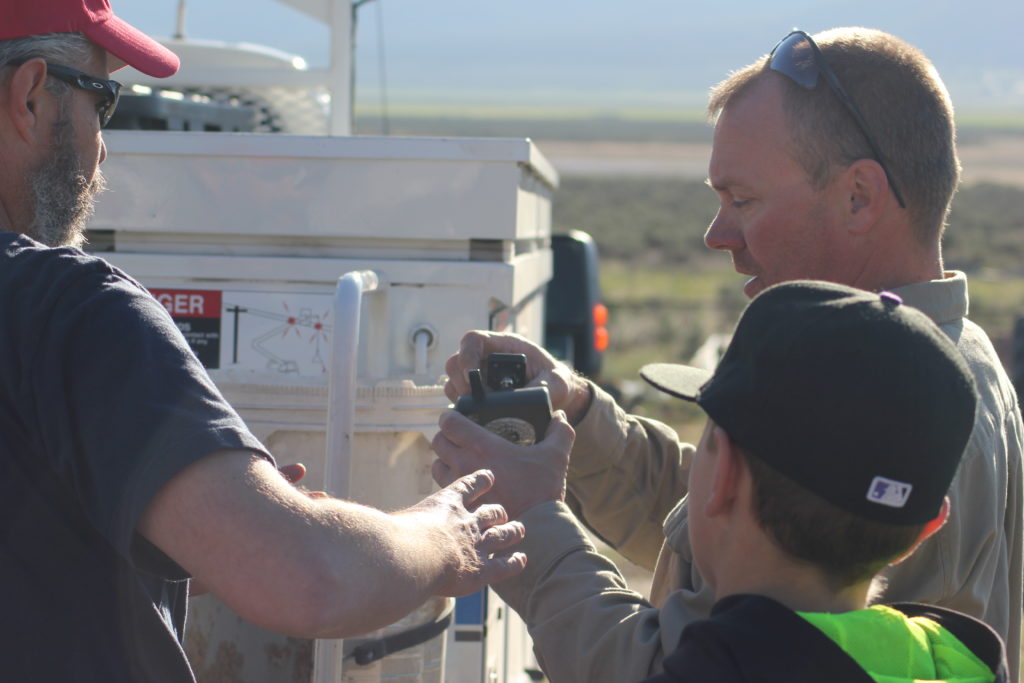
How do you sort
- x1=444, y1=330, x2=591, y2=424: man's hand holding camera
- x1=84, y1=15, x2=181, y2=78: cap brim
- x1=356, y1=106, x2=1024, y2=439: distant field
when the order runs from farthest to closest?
x1=356, y1=106, x2=1024, y2=439: distant field < x1=444, y1=330, x2=591, y2=424: man's hand holding camera < x1=84, y1=15, x2=181, y2=78: cap brim

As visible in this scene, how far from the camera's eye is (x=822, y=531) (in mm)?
1471

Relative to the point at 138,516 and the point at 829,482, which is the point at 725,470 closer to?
the point at 829,482

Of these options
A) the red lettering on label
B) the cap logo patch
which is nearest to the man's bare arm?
the cap logo patch

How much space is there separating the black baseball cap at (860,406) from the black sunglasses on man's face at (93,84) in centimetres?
122

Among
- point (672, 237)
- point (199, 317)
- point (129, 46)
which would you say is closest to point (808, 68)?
point (129, 46)

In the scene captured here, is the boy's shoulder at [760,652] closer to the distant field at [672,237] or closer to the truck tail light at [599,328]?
the distant field at [672,237]

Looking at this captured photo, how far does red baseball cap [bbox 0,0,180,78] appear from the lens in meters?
1.84

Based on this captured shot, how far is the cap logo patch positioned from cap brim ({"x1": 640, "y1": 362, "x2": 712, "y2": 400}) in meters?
0.40

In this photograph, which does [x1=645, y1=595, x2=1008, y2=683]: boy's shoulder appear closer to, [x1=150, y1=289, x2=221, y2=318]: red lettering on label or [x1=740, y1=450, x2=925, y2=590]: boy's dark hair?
[x1=740, y1=450, x2=925, y2=590]: boy's dark hair

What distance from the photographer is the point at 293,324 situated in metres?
2.78

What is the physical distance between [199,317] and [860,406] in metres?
1.85

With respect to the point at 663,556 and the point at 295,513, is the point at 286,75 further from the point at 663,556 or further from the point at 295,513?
the point at 295,513

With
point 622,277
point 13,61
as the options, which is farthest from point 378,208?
point 622,277

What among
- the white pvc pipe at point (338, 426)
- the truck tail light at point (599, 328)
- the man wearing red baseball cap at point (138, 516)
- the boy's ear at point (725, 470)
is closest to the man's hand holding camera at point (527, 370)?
the white pvc pipe at point (338, 426)
